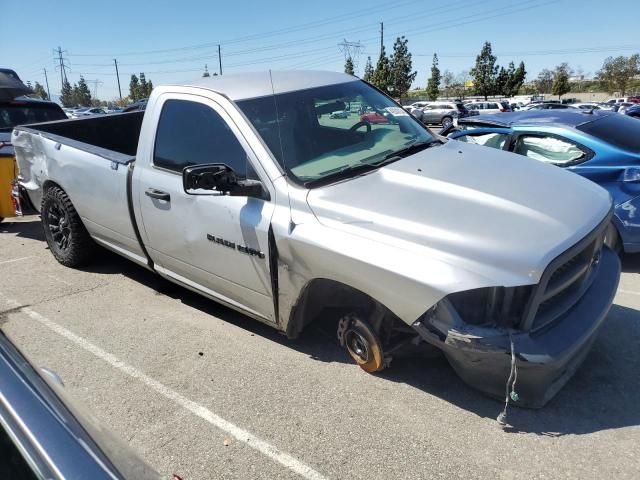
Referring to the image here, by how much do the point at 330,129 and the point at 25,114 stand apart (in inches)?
286

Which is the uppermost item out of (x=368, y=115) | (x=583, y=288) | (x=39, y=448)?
(x=368, y=115)

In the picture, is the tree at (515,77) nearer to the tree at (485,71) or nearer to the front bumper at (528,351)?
the tree at (485,71)

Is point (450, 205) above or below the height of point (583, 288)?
above

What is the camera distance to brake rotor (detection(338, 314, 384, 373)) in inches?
118

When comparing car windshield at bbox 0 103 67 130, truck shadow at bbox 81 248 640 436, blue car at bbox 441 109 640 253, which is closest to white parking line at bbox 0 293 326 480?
truck shadow at bbox 81 248 640 436

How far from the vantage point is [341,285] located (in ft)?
9.63

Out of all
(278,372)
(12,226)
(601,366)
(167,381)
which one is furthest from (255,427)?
(12,226)

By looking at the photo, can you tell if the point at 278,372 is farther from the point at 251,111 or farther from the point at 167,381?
the point at 251,111

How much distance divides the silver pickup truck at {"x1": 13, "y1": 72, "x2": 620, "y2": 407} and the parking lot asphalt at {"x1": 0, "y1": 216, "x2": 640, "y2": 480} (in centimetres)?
24

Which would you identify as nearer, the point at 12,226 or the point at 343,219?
the point at 343,219

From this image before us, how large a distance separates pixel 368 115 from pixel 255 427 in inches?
96.3

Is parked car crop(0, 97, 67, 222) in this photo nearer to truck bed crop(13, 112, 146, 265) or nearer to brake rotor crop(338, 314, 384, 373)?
truck bed crop(13, 112, 146, 265)

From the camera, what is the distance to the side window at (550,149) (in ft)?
16.5

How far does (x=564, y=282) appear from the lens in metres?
2.62
